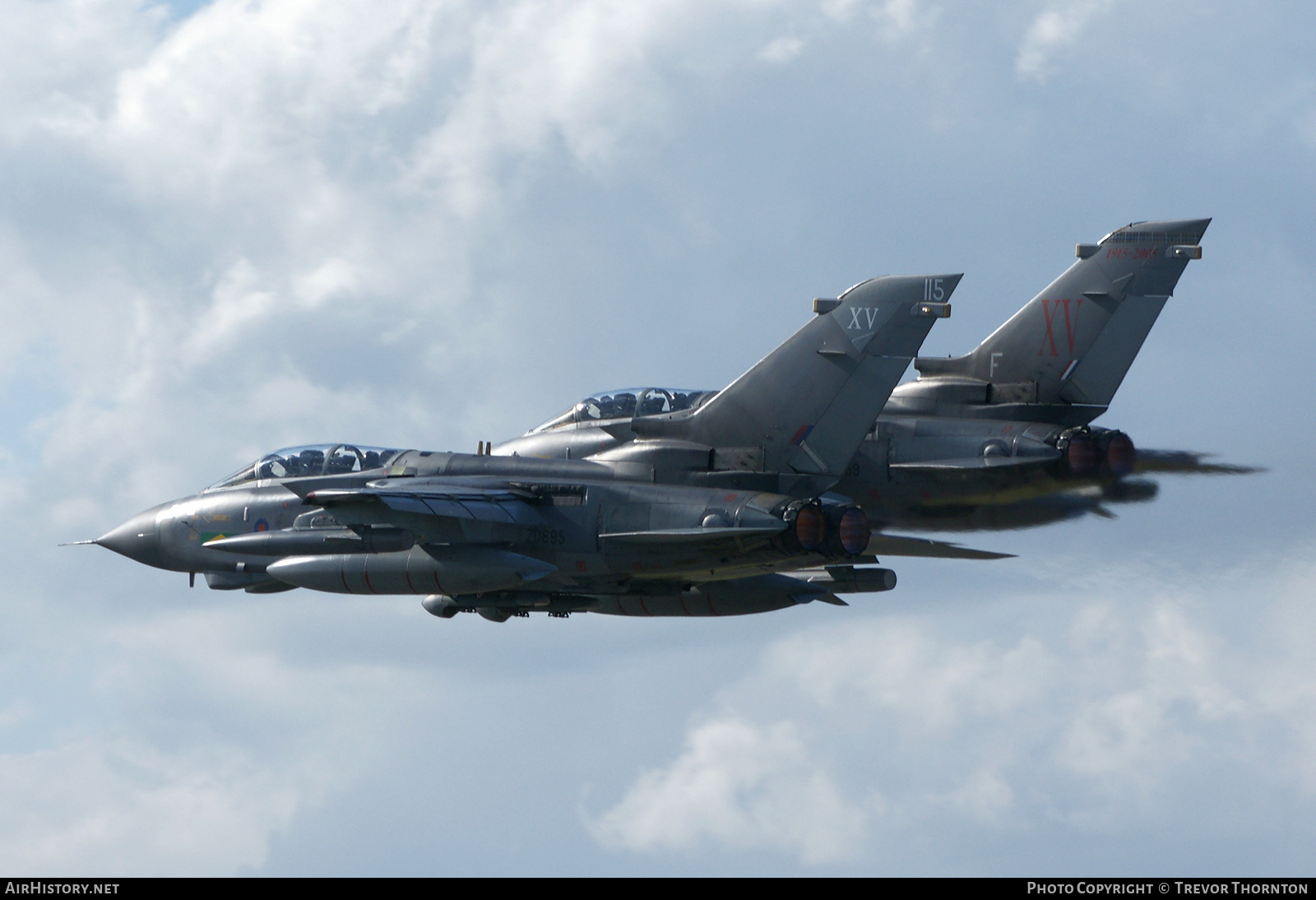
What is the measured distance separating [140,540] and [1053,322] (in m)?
19.4

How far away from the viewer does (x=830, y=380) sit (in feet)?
115

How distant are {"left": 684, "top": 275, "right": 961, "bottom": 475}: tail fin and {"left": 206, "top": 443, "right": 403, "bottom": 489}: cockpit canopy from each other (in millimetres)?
7101

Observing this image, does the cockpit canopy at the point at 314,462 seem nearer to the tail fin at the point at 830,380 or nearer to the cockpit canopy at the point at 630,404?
the cockpit canopy at the point at 630,404

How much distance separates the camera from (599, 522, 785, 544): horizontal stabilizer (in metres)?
33.1

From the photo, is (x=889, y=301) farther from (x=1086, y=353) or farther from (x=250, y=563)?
(x=250, y=563)

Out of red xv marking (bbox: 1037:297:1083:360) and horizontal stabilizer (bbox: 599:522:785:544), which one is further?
red xv marking (bbox: 1037:297:1083:360)

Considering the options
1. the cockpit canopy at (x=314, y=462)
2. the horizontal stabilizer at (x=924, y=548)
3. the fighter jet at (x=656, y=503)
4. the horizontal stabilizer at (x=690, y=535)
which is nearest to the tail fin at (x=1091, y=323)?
the horizontal stabilizer at (x=924, y=548)

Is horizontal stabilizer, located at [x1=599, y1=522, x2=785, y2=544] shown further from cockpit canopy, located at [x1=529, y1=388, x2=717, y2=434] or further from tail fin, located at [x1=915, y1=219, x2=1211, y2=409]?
tail fin, located at [x1=915, y1=219, x2=1211, y2=409]

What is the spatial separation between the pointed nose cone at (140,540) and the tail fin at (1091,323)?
1713cm

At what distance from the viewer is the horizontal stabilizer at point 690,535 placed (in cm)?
3306

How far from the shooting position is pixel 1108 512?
38.1 metres

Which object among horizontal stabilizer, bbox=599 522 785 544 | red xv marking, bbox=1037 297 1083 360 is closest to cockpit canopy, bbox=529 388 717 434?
horizontal stabilizer, bbox=599 522 785 544

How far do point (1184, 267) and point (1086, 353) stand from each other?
2.84m

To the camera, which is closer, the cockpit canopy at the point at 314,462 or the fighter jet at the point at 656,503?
the fighter jet at the point at 656,503
